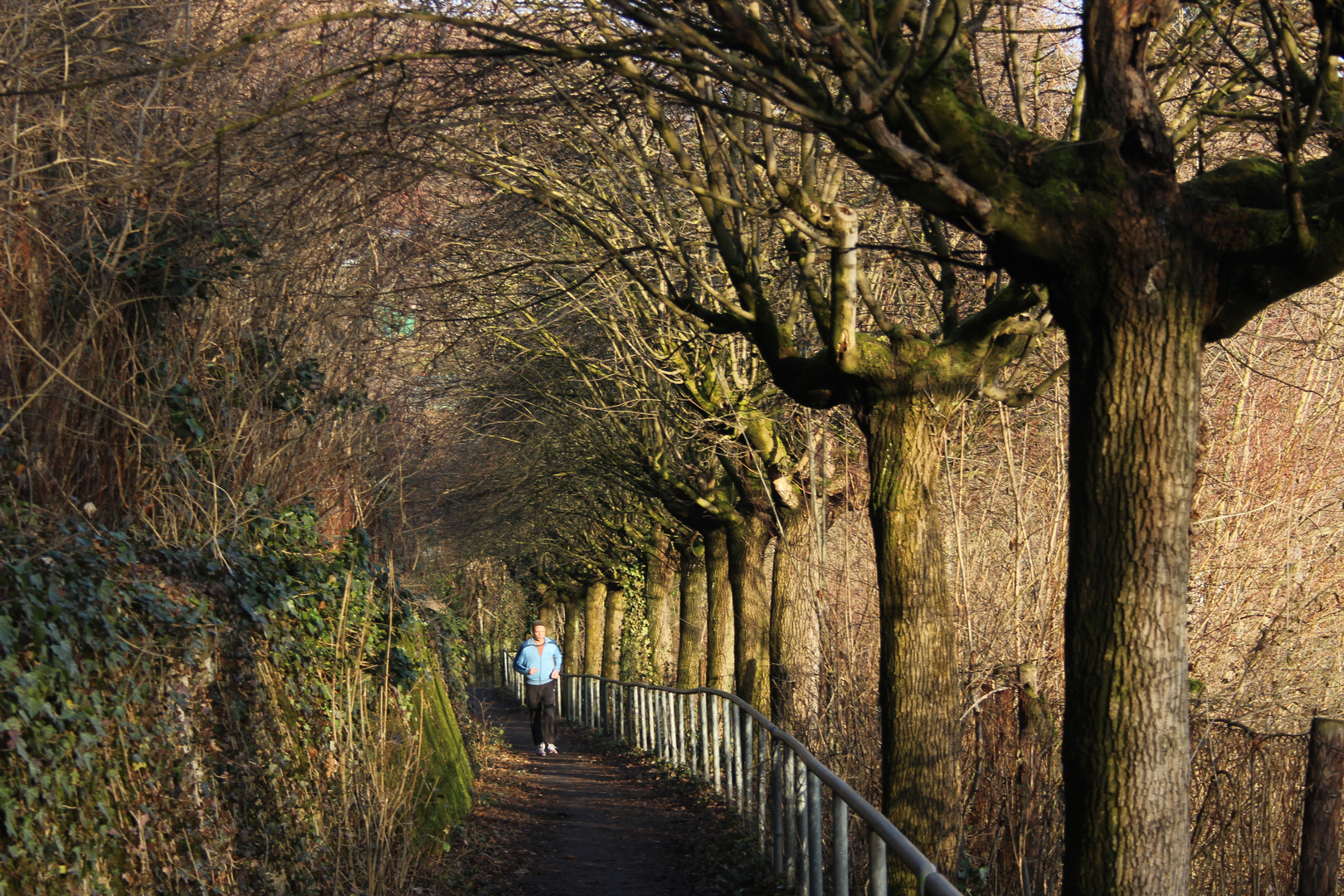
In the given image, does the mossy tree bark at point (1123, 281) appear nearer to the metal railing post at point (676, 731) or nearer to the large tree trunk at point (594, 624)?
the metal railing post at point (676, 731)

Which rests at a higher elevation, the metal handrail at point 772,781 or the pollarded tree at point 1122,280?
the pollarded tree at point 1122,280

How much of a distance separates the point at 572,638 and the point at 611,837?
1080 inches

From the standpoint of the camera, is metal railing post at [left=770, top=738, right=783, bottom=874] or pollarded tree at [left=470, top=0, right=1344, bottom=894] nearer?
pollarded tree at [left=470, top=0, right=1344, bottom=894]

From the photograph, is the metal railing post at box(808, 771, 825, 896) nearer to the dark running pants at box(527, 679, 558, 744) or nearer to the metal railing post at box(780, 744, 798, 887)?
the metal railing post at box(780, 744, 798, 887)

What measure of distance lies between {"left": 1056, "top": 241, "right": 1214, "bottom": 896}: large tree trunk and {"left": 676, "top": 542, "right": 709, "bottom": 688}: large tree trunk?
49.7ft

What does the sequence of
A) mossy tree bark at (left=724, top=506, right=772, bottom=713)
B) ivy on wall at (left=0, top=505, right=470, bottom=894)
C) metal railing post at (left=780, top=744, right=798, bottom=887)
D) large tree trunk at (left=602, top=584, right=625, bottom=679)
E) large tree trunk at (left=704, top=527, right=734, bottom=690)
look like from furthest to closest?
large tree trunk at (left=602, top=584, right=625, bottom=679)
large tree trunk at (left=704, top=527, right=734, bottom=690)
mossy tree bark at (left=724, top=506, right=772, bottom=713)
metal railing post at (left=780, top=744, right=798, bottom=887)
ivy on wall at (left=0, top=505, right=470, bottom=894)

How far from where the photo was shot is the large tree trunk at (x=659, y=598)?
81.5ft

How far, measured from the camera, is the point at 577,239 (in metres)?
13.9

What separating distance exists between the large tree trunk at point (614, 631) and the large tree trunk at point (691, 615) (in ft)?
23.8

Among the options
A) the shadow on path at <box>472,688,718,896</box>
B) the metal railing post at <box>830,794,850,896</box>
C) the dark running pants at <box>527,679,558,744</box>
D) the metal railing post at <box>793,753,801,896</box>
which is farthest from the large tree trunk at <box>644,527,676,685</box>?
the metal railing post at <box>830,794,850,896</box>

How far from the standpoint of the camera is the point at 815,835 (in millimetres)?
6348

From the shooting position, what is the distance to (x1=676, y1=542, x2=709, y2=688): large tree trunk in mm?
19922

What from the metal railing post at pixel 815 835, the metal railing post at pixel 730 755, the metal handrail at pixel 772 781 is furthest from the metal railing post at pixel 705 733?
the metal railing post at pixel 815 835

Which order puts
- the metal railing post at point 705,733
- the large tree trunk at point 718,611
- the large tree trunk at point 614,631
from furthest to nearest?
the large tree trunk at point 614,631, the large tree trunk at point 718,611, the metal railing post at point 705,733
